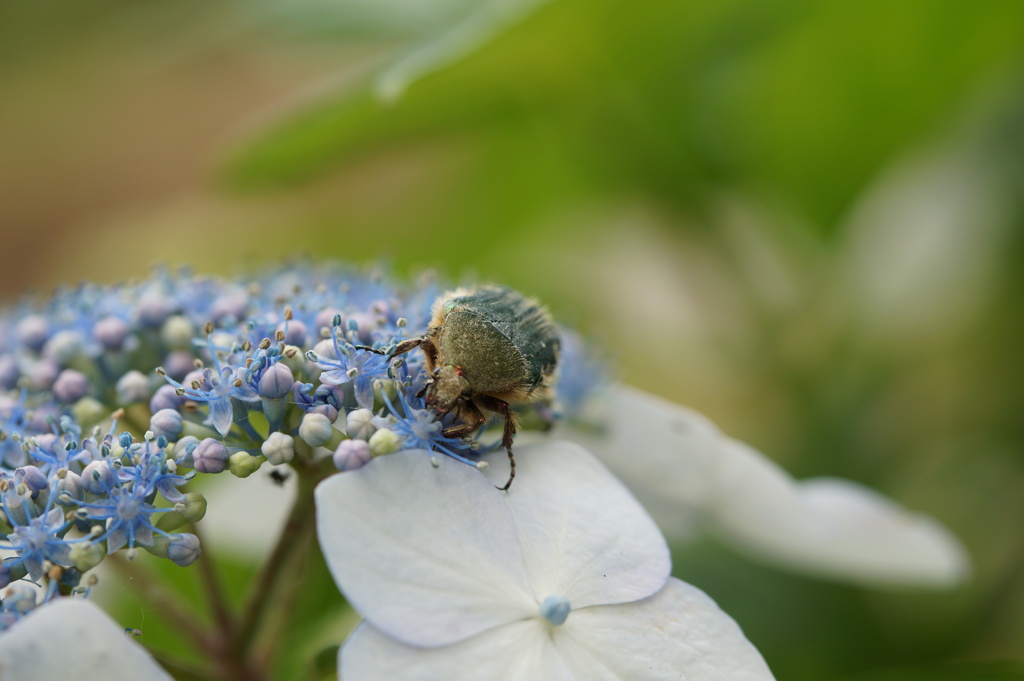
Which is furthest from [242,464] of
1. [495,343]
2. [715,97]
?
[715,97]

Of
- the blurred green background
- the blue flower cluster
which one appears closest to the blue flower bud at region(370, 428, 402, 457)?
the blue flower cluster

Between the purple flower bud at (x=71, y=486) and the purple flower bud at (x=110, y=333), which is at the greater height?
the purple flower bud at (x=110, y=333)

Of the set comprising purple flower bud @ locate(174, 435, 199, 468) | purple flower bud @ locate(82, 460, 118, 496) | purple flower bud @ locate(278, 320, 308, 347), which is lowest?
purple flower bud @ locate(82, 460, 118, 496)

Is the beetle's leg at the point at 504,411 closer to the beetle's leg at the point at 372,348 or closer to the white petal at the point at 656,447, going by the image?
the beetle's leg at the point at 372,348

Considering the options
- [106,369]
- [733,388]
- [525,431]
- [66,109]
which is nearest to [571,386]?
[525,431]

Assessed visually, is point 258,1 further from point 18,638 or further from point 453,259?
point 18,638

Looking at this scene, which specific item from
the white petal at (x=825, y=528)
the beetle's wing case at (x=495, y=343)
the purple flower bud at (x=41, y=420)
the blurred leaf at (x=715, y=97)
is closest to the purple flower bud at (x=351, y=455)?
the beetle's wing case at (x=495, y=343)

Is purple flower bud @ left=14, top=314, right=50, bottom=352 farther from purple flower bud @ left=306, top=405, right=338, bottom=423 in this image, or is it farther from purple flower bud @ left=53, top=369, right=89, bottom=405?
purple flower bud @ left=306, top=405, right=338, bottom=423

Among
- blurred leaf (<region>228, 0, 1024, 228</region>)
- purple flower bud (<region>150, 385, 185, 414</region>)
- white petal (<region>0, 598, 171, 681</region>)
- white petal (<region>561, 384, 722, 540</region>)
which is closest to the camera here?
white petal (<region>0, 598, 171, 681</region>)
